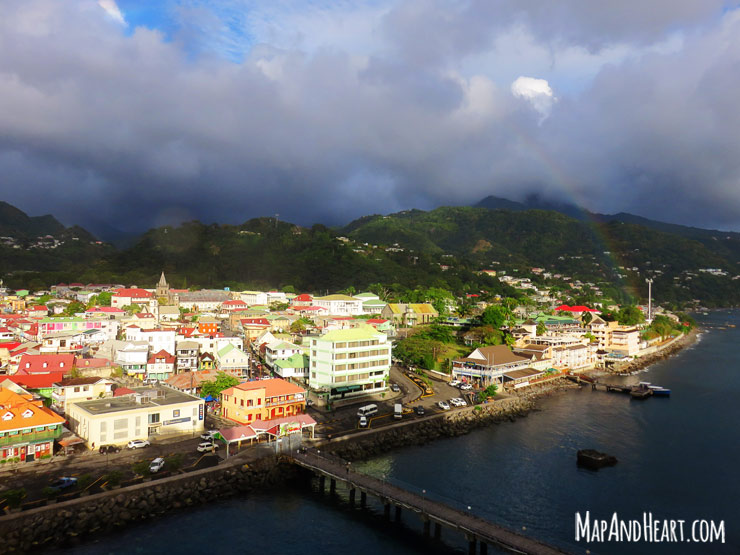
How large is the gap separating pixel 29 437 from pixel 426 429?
1986 centimetres

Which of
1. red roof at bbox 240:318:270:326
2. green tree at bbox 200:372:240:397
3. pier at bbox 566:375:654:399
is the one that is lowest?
pier at bbox 566:375:654:399

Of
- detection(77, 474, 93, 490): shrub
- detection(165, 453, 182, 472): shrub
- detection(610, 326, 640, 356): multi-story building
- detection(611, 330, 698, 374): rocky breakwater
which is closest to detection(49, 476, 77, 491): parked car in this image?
detection(77, 474, 93, 490): shrub

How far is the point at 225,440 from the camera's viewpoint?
24250mm

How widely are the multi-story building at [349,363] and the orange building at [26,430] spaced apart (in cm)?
1559

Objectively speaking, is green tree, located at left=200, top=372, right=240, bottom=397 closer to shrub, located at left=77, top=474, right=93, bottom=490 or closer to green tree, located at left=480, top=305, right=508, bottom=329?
shrub, located at left=77, top=474, right=93, bottom=490

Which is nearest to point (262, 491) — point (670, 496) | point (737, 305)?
point (670, 496)

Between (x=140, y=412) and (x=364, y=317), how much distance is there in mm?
48334

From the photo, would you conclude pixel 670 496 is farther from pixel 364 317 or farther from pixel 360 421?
pixel 364 317

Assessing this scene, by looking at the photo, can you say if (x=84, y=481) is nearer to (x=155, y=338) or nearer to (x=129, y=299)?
(x=155, y=338)

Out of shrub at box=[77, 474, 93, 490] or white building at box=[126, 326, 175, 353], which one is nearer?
shrub at box=[77, 474, 93, 490]

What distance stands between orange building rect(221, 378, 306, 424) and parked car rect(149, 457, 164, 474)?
21.4 feet

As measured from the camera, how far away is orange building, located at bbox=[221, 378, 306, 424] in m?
28.1

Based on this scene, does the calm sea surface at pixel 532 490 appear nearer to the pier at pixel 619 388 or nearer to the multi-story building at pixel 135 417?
the pier at pixel 619 388

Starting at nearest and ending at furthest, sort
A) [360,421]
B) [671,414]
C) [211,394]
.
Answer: [360,421] < [211,394] < [671,414]
